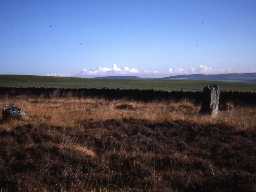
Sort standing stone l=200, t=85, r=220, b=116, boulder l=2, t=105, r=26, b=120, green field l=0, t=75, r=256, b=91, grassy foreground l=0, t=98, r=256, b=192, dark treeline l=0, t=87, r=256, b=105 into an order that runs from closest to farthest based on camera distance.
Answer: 1. grassy foreground l=0, t=98, r=256, b=192
2. boulder l=2, t=105, r=26, b=120
3. standing stone l=200, t=85, r=220, b=116
4. dark treeline l=0, t=87, r=256, b=105
5. green field l=0, t=75, r=256, b=91

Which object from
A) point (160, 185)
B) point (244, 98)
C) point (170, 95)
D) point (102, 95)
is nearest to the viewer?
point (160, 185)

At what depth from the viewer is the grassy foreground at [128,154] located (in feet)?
24.0

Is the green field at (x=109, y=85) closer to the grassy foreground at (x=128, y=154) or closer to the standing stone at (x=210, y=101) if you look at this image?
the standing stone at (x=210, y=101)

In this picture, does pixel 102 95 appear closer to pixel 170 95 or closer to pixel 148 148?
pixel 170 95

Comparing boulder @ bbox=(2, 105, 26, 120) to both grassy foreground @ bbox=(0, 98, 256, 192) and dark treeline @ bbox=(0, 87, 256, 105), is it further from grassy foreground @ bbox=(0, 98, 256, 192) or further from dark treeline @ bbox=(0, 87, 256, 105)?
dark treeline @ bbox=(0, 87, 256, 105)

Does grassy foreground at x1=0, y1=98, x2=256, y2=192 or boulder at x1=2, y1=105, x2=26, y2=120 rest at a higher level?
boulder at x1=2, y1=105, x2=26, y2=120

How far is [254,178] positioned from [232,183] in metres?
0.58

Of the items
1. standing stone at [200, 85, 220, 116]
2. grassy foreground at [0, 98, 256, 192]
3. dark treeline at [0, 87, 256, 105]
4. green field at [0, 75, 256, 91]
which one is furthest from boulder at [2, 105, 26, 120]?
green field at [0, 75, 256, 91]

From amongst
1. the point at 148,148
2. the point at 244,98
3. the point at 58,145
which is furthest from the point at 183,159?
the point at 244,98

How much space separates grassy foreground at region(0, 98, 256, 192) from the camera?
7.30 m

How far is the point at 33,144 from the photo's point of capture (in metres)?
10.3

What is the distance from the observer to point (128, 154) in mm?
9508

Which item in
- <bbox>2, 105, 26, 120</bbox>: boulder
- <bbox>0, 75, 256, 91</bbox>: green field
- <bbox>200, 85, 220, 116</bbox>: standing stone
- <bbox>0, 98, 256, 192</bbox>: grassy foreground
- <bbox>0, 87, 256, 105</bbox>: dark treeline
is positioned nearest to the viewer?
<bbox>0, 98, 256, 192</bbox>: grassy foreground

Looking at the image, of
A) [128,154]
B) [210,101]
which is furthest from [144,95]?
[128,154]
